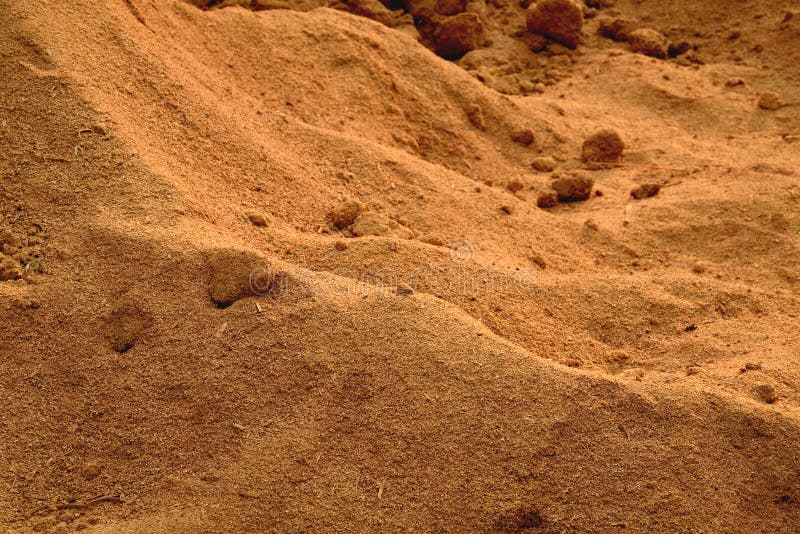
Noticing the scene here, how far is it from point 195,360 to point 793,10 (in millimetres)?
5186

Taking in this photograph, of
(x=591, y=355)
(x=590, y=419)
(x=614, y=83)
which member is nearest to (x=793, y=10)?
(x=614, y=83)

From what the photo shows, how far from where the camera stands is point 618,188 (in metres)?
3.69

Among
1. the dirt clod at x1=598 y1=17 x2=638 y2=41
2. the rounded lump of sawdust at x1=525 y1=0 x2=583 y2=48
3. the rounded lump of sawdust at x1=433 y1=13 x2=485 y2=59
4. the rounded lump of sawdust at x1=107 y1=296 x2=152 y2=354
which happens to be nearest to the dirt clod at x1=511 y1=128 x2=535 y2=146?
the rounded lump of sawdust at x1=433 y1=13 x2=485 y2=59

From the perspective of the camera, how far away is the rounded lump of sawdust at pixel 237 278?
211 centimetres

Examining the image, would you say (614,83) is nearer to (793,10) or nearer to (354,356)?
(793,10)

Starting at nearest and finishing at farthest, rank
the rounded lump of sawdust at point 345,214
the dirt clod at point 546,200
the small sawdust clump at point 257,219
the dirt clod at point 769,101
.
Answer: the small sawdust clump at point 257,219
the rounded lump of sawdust at point 345,214
the dirt clod at point 546,200
the dirt clod at point 769,101

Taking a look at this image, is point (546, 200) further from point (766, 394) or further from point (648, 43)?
point (648, 43)

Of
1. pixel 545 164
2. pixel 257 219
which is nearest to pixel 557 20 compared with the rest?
pixel 545 164

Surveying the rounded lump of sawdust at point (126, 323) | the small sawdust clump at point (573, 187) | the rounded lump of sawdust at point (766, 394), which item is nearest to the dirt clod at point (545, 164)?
the small sawdust clump at point (573, 187)

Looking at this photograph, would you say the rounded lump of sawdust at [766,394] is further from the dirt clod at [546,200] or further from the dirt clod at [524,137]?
the dirt clod at [524,137]

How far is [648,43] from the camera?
539 centimetres

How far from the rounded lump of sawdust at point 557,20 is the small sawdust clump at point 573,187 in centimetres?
208

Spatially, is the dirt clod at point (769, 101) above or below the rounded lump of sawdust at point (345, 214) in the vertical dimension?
above

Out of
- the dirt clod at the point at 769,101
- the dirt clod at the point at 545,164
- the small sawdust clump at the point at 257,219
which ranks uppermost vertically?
the dirt clod at the point at 769,101
